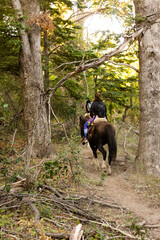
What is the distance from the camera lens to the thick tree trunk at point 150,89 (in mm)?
8805

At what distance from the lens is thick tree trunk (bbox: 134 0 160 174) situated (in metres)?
8.80

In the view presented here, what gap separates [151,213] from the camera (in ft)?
20.5

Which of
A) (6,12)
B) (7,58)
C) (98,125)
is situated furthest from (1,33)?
(98,125)

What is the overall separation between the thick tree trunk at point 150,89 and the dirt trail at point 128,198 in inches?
44.0

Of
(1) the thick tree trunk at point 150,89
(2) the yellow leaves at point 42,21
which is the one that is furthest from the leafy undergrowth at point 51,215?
(2) the yellow leaves at point 42,21

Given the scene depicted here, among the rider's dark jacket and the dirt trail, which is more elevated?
the rider's dark jacket

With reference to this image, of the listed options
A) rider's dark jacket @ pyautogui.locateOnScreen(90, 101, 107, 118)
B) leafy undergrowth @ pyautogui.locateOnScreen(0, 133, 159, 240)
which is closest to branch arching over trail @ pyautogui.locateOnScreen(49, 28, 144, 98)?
leafy undergrowth @ pyautogui.locateOnScreen(0, 133, 159, 240)

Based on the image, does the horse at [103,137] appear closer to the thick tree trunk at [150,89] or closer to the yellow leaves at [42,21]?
the thick tree trunk at [150,89]

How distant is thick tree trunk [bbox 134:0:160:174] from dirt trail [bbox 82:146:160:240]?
3.67 ft

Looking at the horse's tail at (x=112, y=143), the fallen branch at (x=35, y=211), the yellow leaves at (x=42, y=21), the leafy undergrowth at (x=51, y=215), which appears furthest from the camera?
the yellow leaves at (x=42, y=21)

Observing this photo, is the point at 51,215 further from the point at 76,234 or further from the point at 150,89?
the point at 150,89

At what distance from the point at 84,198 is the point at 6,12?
7.20 m

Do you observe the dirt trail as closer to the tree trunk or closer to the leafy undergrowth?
the leafy undergrowth

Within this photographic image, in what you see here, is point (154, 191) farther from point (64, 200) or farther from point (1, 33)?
point (1, 33)
